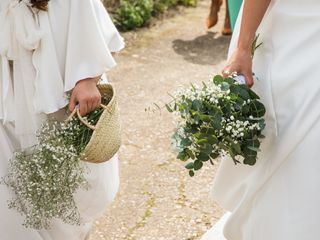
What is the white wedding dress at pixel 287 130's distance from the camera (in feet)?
6.68

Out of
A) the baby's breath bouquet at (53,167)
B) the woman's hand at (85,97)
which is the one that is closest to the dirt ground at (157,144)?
the baby's breath bouquet at (53,167)

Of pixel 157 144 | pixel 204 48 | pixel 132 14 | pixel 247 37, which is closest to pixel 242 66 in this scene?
pixel 247 37

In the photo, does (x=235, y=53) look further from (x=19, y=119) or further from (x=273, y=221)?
(x=19, y=119)

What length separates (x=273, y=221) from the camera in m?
2.16

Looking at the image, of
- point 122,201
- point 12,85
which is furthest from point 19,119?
point 122,201

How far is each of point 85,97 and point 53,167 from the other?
29 cm

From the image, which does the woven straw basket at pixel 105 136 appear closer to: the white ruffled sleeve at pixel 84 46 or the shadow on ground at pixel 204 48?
the white ruffled sleeve at pixel 84 46

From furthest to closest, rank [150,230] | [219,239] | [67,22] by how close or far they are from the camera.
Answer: [150,230] < [219,239] < [67,22]

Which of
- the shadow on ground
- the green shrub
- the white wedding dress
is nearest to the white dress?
the white wedding dress

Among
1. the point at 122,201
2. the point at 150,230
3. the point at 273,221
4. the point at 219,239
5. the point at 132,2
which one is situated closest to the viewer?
the point at 273,221

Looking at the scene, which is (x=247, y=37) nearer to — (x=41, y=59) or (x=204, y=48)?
(x=41, y=59)

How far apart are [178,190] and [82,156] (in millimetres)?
1483

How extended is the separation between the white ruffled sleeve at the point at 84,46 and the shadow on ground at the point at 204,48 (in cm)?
334

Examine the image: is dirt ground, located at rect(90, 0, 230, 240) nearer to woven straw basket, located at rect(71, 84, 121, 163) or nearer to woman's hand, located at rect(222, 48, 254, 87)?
woven straw basket, located at rect(71, 84, 121, 163)
